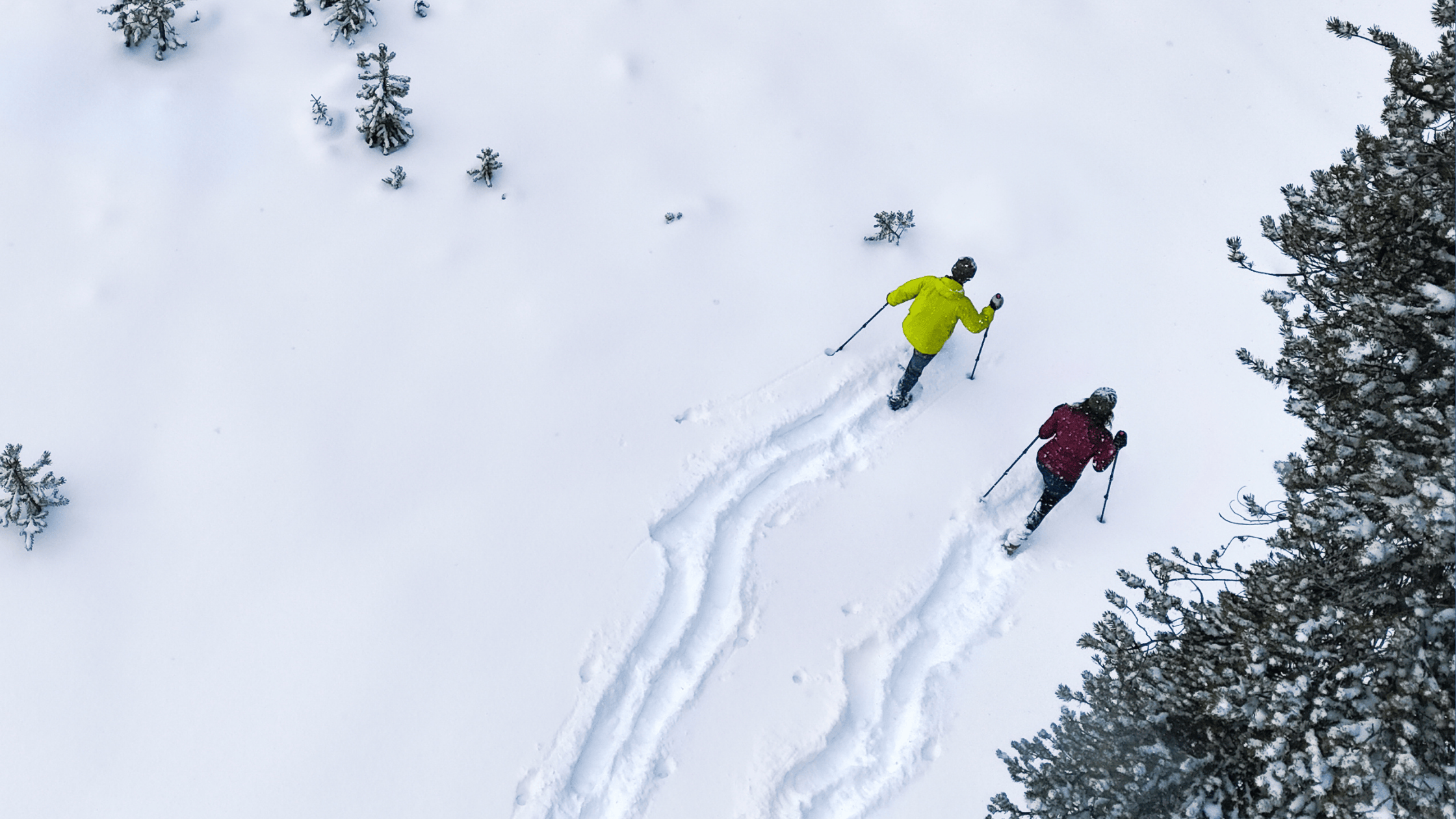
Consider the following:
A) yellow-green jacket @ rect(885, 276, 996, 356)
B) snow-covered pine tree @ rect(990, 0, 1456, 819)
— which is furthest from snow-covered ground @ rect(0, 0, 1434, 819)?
snow-covered pine tree @ rect(990, 0, 1456, 819)

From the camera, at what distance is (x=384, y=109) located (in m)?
9.20

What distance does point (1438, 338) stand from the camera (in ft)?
13.7

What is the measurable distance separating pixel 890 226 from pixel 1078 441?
339cm

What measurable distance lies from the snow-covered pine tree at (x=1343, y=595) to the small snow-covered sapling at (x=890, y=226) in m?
4.64

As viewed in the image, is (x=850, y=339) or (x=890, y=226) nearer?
(x=850, y=339)

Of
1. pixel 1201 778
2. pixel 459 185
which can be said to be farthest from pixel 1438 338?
pixel 459 185

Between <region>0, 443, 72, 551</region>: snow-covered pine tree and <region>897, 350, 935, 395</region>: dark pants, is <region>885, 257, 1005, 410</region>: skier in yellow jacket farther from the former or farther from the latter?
<region>0, 443, 72, 551</region>: snow-covered pine tree

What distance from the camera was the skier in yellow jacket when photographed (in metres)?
7.96

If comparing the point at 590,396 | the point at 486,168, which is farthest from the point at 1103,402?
the point at 486,168

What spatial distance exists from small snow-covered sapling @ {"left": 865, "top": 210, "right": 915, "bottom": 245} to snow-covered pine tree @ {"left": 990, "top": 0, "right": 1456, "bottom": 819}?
4.64 metres

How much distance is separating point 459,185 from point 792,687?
20.1 feet

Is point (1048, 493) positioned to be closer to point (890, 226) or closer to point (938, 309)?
point (938, 309)

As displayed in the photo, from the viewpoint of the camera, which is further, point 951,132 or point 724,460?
point 951,132

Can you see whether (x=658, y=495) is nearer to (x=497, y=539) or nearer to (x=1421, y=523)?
(x=497, y=539)
